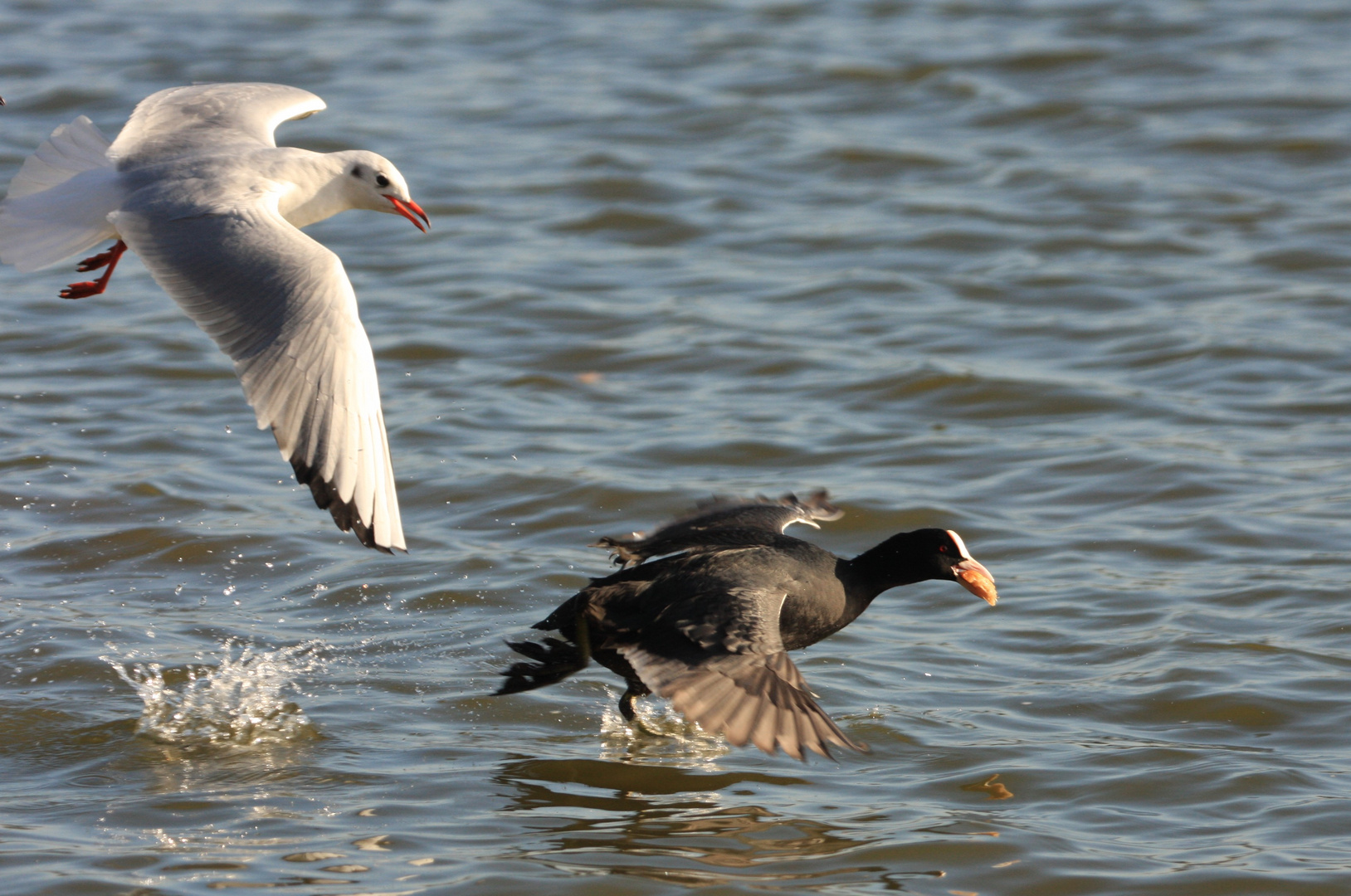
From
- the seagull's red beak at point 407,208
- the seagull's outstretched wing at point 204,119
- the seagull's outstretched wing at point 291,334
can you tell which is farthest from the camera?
the seagull's red beak at point 407,208

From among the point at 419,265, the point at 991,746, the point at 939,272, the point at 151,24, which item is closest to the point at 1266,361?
the point at 939,272

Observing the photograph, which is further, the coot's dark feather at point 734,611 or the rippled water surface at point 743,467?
the rippled water surface at point 743,467

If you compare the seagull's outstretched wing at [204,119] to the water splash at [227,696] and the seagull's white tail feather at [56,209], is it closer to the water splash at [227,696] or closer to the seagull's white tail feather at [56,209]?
the seagull's white tail feather at [56,209]

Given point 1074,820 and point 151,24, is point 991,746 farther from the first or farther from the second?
point 151,24

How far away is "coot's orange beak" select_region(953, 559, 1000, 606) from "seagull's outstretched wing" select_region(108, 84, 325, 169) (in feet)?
9.42

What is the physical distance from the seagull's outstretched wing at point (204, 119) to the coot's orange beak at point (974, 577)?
2.87m

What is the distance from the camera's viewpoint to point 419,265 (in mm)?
10211

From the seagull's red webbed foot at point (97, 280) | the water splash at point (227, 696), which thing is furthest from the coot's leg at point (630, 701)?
the seagull's red webbed foot at point (97, 280)

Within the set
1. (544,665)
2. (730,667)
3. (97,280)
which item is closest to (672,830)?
(730,667)

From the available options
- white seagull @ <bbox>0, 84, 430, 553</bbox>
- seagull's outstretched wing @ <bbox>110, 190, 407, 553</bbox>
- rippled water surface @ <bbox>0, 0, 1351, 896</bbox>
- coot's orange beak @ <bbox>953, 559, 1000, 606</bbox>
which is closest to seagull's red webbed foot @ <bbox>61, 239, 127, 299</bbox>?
white seagull @ <bbox>0, 84, 430, 553</bbox>

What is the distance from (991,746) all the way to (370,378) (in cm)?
215

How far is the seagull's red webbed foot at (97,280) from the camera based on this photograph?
581 cm

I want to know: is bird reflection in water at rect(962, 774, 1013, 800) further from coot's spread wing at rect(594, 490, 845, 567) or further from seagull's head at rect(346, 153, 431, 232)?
seagull's head at rect(346, 153, 431, 232)

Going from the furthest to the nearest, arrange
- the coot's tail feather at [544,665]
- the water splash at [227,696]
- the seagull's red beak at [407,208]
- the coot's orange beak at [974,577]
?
the seagull's red beak at [407,208]
the coot's orange beak at [974,577]
the water splash at [227,696]
the coot's tail feather at [544,665]
